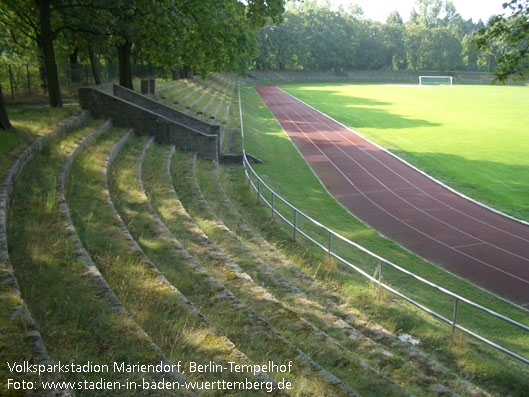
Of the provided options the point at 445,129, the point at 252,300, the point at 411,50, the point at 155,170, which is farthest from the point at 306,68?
the point at 252,300

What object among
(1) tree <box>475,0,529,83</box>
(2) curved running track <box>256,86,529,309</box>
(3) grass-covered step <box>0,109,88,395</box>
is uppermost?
(1) tree <box>475,0,529,83</box>

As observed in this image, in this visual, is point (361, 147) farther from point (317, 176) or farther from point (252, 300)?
point (252, 300)

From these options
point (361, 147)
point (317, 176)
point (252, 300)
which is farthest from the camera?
point (361, 147)

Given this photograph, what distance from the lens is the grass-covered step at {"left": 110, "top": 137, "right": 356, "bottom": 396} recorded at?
5.54 meters

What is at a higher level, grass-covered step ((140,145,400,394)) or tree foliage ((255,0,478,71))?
tree foliage ((255,0,478,71))

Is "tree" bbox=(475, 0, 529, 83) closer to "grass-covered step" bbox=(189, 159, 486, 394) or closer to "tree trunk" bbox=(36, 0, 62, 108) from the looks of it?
"grass-covered step" bbox=(189, 159, 486, 394)

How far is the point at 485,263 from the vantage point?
1428 centimetres

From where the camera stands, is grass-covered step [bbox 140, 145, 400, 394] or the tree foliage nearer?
grass-covered step [bbox 140, 145, 400, 394]

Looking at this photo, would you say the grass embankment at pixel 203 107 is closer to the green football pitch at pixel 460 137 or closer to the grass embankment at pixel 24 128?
the grass embankment at pixel 24 128

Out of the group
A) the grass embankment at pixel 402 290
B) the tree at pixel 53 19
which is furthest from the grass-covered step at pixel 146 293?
the tree at pixel 53 19

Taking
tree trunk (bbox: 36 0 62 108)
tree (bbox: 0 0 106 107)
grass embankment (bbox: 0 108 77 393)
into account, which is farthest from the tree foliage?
grass embankment (bbox: 0 108 77 393)

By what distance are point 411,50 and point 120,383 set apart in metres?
139

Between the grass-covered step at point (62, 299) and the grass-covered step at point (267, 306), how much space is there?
253cm

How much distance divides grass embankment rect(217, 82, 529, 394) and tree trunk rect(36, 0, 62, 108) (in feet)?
25.9
